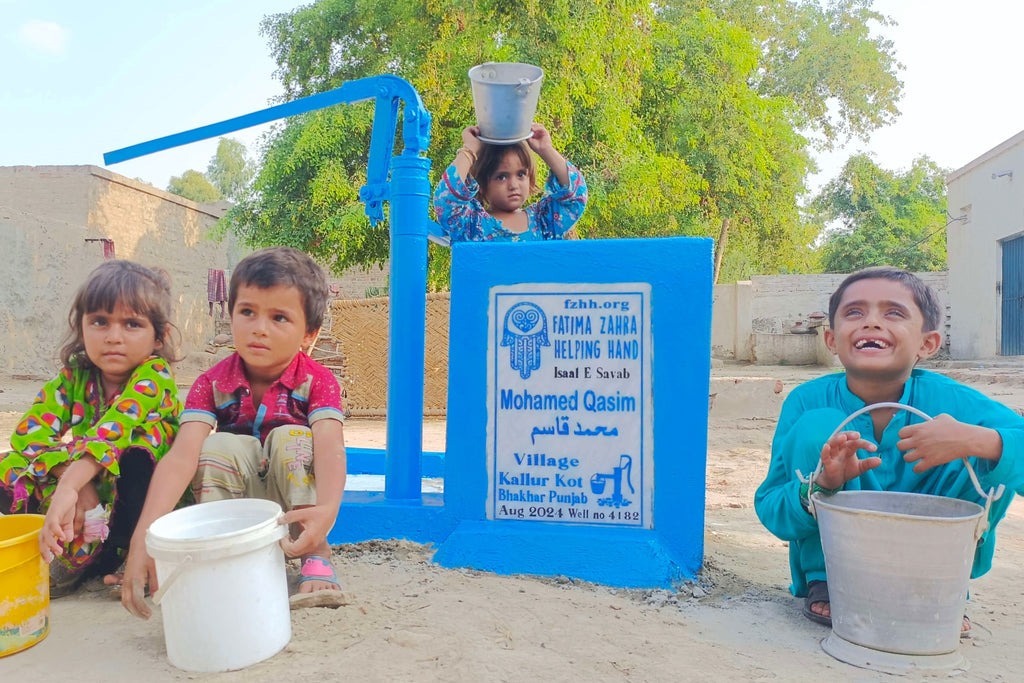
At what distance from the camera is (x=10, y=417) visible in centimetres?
725

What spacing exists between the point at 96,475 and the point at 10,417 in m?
6.42

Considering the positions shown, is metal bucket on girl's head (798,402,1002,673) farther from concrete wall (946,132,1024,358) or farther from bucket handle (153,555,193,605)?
concrete wall (946,132,1024,358)

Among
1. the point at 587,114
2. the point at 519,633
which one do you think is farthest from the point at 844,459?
the point at 587,114

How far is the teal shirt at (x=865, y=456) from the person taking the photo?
1.91 meters

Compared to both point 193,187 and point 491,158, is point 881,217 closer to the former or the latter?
point 491,158

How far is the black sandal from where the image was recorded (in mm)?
1963

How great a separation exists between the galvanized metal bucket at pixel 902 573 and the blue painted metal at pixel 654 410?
509mm

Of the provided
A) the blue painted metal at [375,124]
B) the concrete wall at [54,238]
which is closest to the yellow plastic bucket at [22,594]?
the blue painted metal at [375,124]

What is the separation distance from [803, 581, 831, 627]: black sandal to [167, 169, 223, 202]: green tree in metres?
46.7

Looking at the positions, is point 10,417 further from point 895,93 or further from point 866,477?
point 895,93

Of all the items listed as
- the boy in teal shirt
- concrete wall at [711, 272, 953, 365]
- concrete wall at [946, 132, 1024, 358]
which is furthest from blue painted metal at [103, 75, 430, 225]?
concrete wall at [711, 272, 953, 365]

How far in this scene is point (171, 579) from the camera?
1.55 metres

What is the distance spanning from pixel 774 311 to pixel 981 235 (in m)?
4.58

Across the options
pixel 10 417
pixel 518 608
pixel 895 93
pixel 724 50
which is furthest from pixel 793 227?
pixel 518 608
